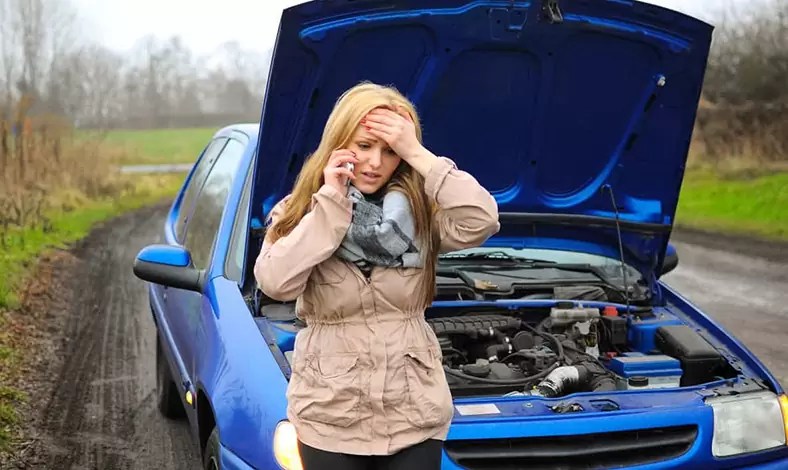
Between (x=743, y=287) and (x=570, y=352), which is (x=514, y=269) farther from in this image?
(x=743, y=287)

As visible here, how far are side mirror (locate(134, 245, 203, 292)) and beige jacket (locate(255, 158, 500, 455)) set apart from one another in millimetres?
1688

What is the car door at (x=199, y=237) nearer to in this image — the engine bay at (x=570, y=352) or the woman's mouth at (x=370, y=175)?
the engine bay at (x=570, y=352)

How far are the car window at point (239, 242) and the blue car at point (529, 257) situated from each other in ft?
0.04

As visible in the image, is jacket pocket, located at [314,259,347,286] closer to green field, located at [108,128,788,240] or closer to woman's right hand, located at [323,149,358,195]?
woman's right hand, located at [323,149,358,195]

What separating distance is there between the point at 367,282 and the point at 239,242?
5.73ft

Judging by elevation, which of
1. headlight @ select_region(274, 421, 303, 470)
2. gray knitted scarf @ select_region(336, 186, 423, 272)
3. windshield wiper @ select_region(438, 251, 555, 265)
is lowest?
headlight @ select_region(274, 421, 303, 470)

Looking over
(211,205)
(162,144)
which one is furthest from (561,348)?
(162,144)

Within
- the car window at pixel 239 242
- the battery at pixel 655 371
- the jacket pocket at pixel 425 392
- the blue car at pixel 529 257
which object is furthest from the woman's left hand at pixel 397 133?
the battery at pixel 655 371

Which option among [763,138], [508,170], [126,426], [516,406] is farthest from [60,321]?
[763,138]

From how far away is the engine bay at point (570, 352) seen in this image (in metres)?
3.17

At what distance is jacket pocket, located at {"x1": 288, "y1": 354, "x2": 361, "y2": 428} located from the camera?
2.12 m

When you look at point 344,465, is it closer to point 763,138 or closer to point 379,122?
Answer: point 379,122

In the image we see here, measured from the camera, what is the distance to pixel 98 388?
18.6 feet

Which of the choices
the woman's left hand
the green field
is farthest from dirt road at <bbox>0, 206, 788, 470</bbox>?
the woman's left hand
